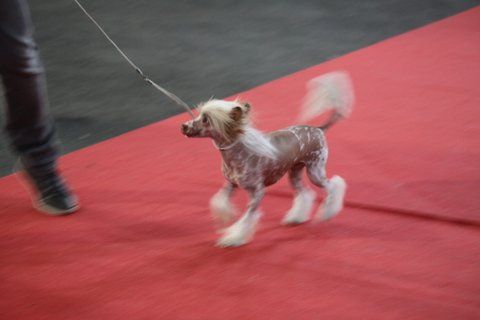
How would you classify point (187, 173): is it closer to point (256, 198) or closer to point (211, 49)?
point (256, 198)

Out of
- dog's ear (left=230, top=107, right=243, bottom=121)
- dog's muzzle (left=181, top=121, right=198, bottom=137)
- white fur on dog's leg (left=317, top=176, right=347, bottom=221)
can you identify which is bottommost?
white fur on dog's leg (left=317, top=176, right=347, bottom=221)

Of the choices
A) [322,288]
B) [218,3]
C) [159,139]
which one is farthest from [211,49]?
[322,288]

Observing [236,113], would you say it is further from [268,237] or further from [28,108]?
[28,108]

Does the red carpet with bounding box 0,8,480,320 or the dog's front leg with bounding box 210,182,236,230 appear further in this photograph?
the dog's front leg with bounding box 210,182,236,230

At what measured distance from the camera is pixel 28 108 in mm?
2096

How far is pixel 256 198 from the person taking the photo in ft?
6.05

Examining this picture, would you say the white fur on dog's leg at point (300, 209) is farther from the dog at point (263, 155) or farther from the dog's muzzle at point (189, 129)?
the dog's muzzle at point (189, 129)

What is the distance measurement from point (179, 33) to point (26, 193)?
210cm

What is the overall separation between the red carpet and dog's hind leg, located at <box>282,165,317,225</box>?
31 mm

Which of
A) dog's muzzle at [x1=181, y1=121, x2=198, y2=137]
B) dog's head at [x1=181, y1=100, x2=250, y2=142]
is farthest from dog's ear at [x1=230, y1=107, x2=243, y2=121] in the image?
dog's muzzle at [x1=181, y1=121, x2=198, y2=137]

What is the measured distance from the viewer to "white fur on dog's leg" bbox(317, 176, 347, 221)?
6.57 feet

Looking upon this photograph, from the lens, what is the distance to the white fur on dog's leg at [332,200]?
200 centimetres

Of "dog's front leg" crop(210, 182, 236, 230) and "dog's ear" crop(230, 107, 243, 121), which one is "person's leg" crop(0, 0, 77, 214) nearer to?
"dog's front leg" crop(210, 182, 236, 230)

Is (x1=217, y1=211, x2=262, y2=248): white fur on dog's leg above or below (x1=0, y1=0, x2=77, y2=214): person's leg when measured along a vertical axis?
below
